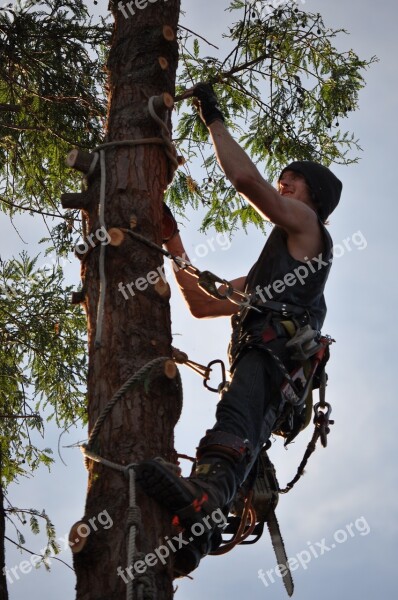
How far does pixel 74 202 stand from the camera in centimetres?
421

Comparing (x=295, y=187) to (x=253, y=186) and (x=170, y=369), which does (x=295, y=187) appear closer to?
(x=253, y=186)

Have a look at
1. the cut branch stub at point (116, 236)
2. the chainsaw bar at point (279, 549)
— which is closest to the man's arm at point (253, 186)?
the cut branch stub at point (116, 236)

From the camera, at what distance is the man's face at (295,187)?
5.26m

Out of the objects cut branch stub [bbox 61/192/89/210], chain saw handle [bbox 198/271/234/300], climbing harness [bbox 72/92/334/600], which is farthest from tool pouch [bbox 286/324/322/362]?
cut branch stub [bbox 61/192/89/210]

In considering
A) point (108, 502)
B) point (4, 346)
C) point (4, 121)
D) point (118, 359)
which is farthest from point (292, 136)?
point (108, 502)

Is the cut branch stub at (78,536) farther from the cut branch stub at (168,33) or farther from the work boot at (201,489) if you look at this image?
the cut branch stub at (168,33)

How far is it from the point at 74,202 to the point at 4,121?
2.50 m

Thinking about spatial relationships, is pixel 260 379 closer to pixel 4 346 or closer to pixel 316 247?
Result: pixel 316 247

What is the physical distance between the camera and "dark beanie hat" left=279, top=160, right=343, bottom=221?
523 cm

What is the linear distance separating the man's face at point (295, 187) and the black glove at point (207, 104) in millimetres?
660

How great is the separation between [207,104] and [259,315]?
3.81ft

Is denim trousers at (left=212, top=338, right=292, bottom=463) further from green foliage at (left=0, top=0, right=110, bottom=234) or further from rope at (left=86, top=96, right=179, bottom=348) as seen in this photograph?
green foliage at (left=0, top=0, right=110, bottom=234)

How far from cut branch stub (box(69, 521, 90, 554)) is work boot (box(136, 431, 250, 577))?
0.25 metres

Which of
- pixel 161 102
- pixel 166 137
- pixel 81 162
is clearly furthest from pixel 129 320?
pixel 161 102
